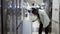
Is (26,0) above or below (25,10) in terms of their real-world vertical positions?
above

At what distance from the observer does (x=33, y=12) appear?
1585 mm

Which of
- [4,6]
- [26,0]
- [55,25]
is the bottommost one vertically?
[55,25]

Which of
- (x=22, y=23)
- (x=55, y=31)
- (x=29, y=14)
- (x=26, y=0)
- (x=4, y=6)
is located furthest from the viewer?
(x=55, y=31)

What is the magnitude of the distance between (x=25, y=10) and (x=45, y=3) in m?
0.37

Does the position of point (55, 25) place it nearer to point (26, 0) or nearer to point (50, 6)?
point (50, 6)

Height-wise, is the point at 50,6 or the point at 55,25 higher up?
the point at 50,6

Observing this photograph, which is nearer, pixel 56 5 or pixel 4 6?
pixel 4 6

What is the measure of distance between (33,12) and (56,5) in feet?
1.28

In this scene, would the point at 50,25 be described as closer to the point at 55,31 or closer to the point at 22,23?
the point at 55,31

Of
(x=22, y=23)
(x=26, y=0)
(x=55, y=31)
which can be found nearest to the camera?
(x=22, y=23)

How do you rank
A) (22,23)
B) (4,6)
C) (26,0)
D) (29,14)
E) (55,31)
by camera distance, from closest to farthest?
(4,6)
(22,23)
(26,0)
(29,14)
(55,31)

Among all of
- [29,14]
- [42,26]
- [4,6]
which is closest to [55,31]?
[42,26]

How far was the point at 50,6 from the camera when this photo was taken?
165cm

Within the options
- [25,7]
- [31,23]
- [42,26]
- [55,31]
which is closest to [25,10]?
[25,7]
